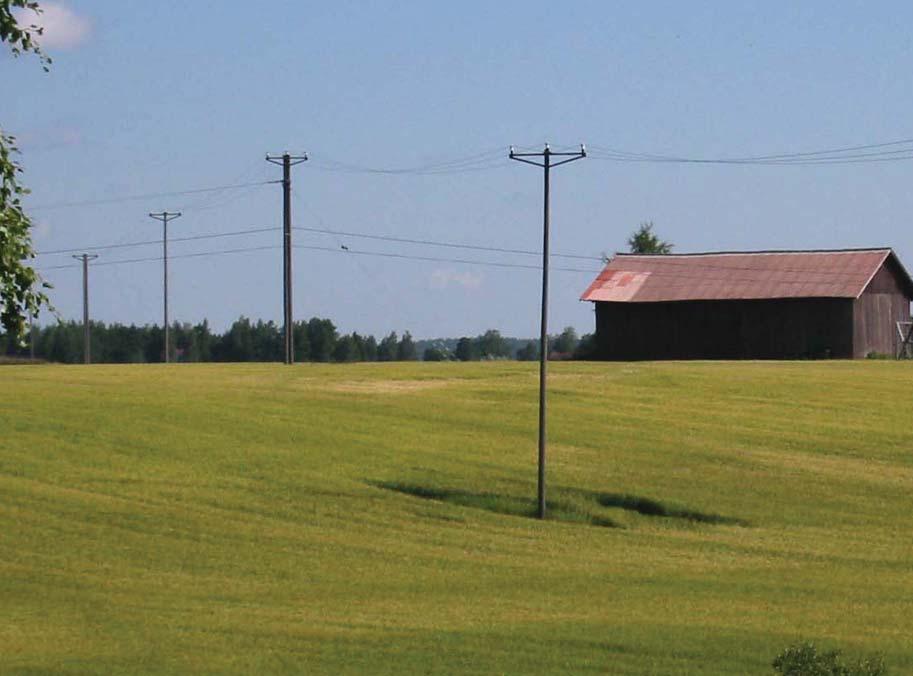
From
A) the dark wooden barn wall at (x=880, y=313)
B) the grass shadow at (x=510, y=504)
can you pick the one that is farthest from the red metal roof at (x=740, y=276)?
the grass shadow at (x=510, y=504)

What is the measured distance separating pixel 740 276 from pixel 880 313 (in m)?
7.69

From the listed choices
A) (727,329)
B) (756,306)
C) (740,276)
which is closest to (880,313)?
(756,306)

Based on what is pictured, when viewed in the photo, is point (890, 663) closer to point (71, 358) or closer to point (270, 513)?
point (270, 513)

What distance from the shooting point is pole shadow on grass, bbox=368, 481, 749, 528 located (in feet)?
124

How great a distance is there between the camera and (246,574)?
96.1 ft

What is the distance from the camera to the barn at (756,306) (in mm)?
81875

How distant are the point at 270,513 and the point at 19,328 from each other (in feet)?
58.7

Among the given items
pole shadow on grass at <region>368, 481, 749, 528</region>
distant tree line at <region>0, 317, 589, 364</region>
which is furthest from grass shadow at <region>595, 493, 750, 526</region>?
distant tree line at <region>0, 317, 589, 364</region>

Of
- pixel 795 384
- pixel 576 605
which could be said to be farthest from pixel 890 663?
pixel 795 384

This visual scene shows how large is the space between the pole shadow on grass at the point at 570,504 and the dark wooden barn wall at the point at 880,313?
44970 millimetres

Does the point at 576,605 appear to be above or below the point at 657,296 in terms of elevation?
below

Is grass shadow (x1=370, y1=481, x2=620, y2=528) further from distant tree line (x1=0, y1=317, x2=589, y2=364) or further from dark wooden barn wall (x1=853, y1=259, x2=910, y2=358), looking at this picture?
distant tree line (x1=0, y1=317, x2=589, y2=364)

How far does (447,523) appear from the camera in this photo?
36.0 meters

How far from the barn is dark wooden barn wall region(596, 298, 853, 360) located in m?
0.05
